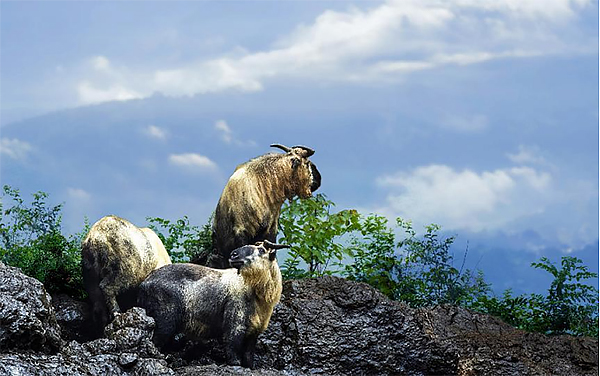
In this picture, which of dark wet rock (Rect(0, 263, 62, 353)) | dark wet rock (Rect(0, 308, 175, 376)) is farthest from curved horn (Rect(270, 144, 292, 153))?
dark wet rock (Rect(0, 263, 62, 353))

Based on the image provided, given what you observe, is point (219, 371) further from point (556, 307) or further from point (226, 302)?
point (556, 307)

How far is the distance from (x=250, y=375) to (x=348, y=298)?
1.96 metres

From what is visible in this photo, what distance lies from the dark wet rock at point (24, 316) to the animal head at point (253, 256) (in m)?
1.37

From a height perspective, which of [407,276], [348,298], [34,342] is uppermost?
[407,276]

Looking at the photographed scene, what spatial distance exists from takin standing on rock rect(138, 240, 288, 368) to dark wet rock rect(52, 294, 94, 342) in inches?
33.9

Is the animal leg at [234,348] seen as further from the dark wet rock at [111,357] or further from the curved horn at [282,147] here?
the curved horn at [282,147]

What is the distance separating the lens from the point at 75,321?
8.13 meters

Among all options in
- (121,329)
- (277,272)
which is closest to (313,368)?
(277,272)

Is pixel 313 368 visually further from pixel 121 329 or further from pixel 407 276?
pixel 407 276

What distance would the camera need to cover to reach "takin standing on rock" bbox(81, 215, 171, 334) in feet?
25.3

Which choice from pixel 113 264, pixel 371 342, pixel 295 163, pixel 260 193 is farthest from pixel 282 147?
pixel 371 342

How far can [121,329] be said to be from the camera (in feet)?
23.1

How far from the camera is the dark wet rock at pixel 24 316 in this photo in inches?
251

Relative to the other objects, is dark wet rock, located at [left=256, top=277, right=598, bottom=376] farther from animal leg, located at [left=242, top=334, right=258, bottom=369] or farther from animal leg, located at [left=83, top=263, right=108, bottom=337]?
animal leg, located at [left=83, top=263, right=108, bottom=337]
